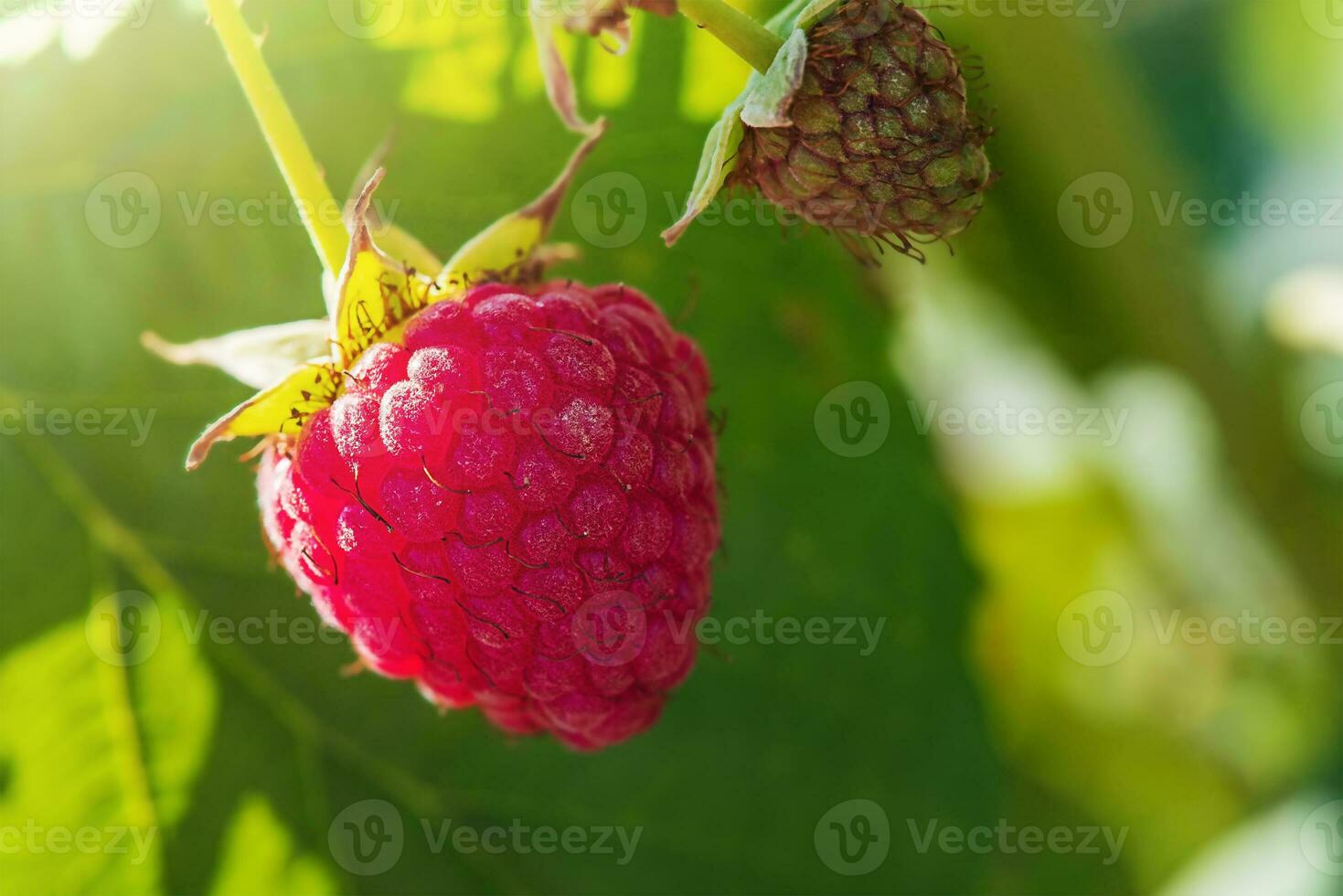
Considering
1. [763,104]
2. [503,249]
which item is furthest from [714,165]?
[503,249]

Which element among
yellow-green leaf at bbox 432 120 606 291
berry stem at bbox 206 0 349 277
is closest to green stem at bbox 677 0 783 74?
yellow-green leaf at bbox 432 120 606 291

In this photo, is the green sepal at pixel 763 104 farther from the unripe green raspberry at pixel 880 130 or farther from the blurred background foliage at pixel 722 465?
the blurred background foliage at pixel 722 465

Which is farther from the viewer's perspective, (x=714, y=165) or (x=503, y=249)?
(x=503, y=249)

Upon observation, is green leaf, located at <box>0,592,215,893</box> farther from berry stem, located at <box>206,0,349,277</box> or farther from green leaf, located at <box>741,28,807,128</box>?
green leaf, located at <box>741,28,807,128</box>

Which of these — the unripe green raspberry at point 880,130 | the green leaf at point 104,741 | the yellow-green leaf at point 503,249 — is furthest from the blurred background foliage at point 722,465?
the yellow-green leaf at point 503,249

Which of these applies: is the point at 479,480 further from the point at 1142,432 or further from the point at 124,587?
the point at 1142,432

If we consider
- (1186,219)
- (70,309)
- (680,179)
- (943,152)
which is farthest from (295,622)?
(1186,219)

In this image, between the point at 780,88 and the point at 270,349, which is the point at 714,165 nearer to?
the point at 780,88
